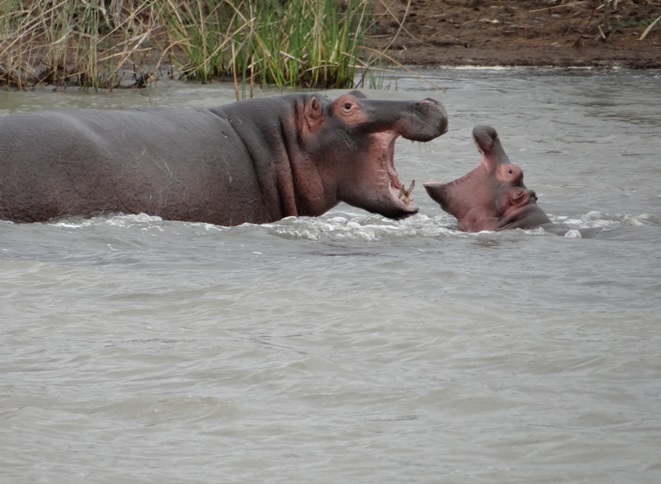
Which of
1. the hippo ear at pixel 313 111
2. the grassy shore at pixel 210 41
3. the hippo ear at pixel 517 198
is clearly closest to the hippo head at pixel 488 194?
the hippo ear at pixel 517 198

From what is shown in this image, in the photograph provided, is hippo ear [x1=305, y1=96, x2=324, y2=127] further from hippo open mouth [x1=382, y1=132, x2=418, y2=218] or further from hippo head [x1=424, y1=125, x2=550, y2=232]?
hippo head [x1=424, y1=125, x2=550, y2=232]

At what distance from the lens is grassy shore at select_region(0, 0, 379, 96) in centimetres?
1066

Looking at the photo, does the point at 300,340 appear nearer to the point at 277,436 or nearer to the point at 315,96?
the point at 277,436

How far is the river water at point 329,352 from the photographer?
3.04 meters

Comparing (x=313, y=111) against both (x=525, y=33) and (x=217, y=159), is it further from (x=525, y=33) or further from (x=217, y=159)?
(x=525, y=33)

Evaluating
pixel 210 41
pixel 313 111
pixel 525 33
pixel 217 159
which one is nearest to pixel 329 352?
pixel 217 159

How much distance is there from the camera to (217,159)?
20.7 feet

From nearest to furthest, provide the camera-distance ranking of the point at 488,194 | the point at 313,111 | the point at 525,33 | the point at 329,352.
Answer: the point at 329,352
the point at 313,111
the point at 488,194
the point at 525,33

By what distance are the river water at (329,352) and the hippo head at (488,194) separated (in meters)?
0.21

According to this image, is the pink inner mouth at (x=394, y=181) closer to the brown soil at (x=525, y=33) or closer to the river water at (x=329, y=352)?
the river water at (x=329, y=352)

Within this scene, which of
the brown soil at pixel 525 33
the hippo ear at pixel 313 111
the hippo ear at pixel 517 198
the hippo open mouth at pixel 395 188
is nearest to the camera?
the hippo open mouth at pixel 395 188

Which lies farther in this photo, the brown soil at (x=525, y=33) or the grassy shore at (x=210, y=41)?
the brown soil at (x=525, y=33)

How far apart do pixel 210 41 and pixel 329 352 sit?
807 cm

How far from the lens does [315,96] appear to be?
6598mm
